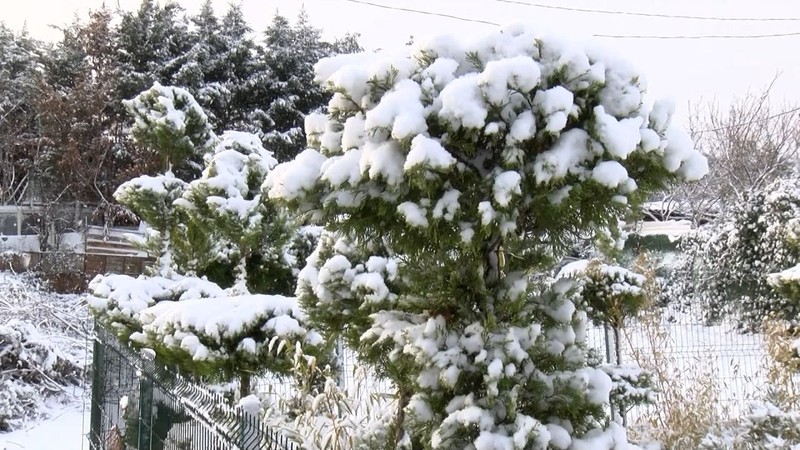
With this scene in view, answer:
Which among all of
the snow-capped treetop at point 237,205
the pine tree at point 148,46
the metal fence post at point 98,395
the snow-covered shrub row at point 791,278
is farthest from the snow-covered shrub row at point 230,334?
the pine tree at point 148,46

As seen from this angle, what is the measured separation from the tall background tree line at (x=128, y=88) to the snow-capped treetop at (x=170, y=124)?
1193cm

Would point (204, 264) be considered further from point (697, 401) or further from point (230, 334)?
point (697, 401)

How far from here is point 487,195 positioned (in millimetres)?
2574

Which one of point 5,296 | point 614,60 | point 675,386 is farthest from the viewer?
point 5,296

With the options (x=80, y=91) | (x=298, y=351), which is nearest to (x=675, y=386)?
(x=298, y=351)

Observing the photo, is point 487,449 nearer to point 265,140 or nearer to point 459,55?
point 459,55

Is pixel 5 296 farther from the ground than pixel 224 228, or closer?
closer

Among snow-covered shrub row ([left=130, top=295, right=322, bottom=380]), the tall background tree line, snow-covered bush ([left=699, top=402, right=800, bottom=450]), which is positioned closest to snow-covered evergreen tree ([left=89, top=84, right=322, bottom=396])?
snow-covered shrub row ([left=130, top=295, right=322, bottom=380])

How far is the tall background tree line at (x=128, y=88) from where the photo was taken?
2170cm

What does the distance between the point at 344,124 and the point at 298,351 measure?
1.62 m

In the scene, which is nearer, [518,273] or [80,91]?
[518,273]

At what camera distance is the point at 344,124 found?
2.92m

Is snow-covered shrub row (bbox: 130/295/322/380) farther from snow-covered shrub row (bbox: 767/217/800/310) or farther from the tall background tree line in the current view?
the tall background tree line

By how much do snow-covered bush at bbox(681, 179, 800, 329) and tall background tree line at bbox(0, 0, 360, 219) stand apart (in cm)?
1231
